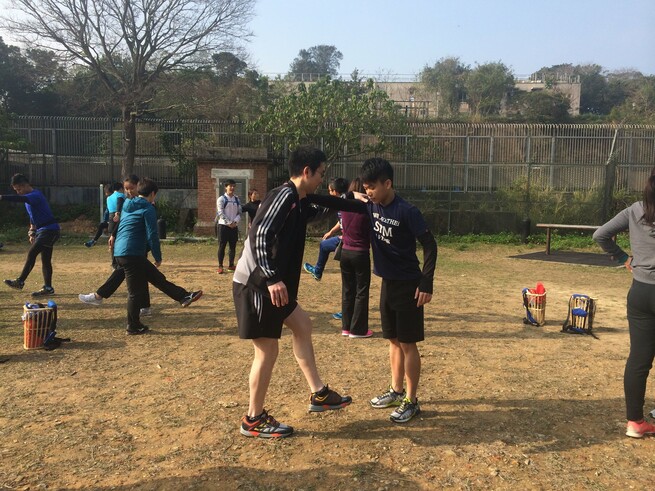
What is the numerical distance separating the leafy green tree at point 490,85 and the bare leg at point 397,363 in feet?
168

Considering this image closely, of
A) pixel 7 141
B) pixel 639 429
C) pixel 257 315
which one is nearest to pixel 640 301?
pixel 639 429

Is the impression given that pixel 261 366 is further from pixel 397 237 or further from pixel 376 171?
pixel 376 171

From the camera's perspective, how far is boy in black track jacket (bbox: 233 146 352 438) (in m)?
3.33

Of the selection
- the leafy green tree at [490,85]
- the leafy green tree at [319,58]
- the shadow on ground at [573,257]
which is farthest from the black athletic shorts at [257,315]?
the leafy green tree at [319,58]

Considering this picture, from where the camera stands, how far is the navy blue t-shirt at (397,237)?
377cm

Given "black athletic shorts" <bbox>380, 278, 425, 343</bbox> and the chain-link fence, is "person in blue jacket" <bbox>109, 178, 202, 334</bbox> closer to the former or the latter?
"black athletic shorts" <bbox>380, 278, 425, 343</bbox>

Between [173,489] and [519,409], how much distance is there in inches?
97.3

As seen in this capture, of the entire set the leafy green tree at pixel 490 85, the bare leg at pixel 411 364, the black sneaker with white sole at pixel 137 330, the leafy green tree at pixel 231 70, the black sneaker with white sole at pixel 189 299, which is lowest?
the black sneaker with white sole at pixel 137 330

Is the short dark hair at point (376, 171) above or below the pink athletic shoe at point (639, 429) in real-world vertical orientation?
above

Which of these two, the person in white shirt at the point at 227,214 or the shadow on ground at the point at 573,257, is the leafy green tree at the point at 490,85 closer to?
→ the shadow on ground at the point at 573,257

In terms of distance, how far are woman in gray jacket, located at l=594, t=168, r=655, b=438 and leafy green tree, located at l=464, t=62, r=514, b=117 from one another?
51020 mm

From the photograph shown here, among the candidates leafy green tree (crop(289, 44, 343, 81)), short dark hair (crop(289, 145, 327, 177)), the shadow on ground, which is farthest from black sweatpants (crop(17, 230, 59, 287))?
leafy green tree (crop(289, 44, 343, 81))

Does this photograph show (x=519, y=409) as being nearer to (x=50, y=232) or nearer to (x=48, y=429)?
(x=48, y=429)

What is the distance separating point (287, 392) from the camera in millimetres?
4426
